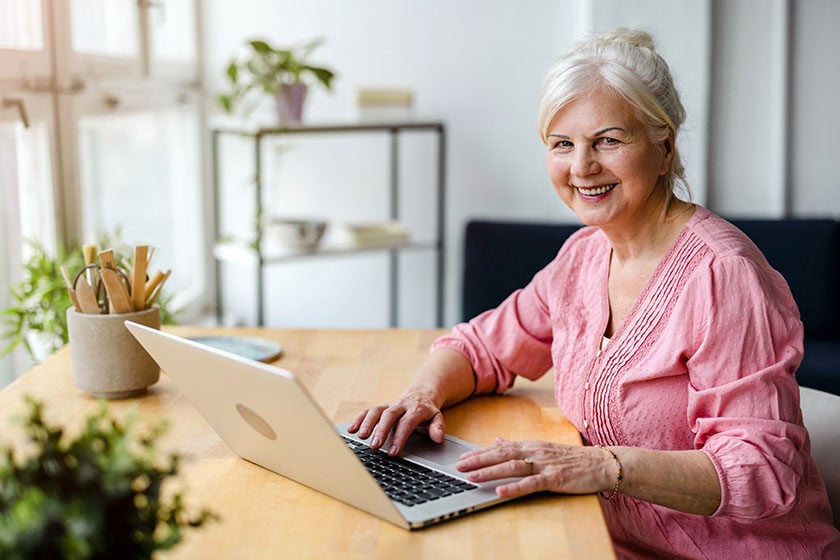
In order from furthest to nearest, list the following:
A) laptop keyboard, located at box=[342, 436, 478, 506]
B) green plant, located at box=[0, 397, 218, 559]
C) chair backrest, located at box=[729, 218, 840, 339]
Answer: chair backrest, located at box=[729, 218, 840, 339] < laptop keyboard, located at box=[342, 436, 478, 506] < green plant, located at box=[0, 397, 218, 559]

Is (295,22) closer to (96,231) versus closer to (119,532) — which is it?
(96,231)

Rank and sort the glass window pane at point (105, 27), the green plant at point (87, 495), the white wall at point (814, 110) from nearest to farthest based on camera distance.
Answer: the green plant at point (87, 495), the glass window pane at point (105, 27), the white wall at point (814, 110)

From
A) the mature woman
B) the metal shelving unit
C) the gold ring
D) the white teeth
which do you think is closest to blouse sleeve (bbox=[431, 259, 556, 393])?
the mature woman

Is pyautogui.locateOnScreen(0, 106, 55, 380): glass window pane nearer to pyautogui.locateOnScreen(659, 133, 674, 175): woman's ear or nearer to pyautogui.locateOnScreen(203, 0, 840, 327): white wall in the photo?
pyautogui.locateOnScreen(203, 0, 840, 327): white wall

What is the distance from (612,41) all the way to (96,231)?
1.71 metres

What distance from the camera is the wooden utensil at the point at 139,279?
1662 millimetres

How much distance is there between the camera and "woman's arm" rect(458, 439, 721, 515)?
1.29 metres

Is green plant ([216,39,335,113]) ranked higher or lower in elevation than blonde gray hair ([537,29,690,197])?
higher

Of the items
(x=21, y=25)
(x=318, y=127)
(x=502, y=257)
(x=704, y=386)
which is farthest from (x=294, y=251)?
(x=704, y=386)

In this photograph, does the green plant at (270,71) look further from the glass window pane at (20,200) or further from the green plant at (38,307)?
the green plant at (38,307)

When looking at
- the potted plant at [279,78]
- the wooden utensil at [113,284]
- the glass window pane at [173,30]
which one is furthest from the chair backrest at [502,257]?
the wooden utensil at [113,284]

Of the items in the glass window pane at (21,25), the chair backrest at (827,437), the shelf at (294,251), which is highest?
the glass window pane at (21,25)

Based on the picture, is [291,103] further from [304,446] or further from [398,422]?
[304,446]

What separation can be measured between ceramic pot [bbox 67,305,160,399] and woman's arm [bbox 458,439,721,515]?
612 mm
